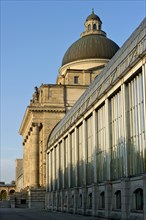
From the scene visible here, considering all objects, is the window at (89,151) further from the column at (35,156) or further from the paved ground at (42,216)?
the column at (35,156)

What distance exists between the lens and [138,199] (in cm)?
3203

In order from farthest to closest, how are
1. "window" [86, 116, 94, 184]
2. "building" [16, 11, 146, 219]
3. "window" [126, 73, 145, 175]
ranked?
"window" [86, 116, 94, 184] < "building" [16, 11, 146, 219] < "window" [126, 73, 145, 175]

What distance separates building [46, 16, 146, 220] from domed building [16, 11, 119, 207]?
103 feet

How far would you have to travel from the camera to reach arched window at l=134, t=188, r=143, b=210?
3158 cm

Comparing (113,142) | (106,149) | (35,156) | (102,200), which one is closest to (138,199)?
(113,142)

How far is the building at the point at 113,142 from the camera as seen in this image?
3231 cm

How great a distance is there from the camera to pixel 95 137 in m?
44.3

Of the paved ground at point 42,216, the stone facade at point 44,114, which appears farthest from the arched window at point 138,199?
the stone facade at point 44,114

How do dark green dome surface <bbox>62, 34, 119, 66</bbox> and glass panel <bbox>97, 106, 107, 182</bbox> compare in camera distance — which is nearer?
glass panel <bbox>97, 106, 107, 182</bbox>

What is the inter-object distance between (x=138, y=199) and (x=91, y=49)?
222ft

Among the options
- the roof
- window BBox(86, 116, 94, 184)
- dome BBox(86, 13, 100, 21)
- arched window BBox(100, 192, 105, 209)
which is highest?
dome BBox(86, 13, 100, 21)

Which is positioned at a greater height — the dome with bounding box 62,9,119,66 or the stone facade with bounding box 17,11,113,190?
the dome with bounding box 62,9,119,66

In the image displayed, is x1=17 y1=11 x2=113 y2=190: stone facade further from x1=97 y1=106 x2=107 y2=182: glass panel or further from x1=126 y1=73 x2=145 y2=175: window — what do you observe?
x1=126 y1=73 x2=145 y2=175: window

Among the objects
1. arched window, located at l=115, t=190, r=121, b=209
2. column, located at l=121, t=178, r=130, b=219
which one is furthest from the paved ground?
column, located at l=121, t=178, r=130, b=219
